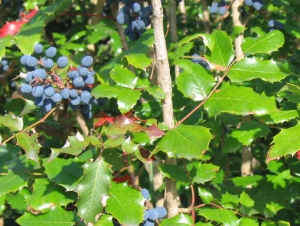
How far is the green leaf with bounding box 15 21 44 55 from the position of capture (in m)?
1.67

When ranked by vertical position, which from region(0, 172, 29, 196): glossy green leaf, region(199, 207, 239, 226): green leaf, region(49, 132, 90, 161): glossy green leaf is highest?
region(49, 132, 90, 161): glossy green leaf

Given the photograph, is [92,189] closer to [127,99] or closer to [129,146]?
[129,146]

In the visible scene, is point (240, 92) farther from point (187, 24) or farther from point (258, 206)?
point (187, 24)

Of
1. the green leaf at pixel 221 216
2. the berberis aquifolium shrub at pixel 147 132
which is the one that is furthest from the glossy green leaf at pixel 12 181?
the green leaf at pixel 221 216

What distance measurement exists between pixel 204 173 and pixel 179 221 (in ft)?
0.53

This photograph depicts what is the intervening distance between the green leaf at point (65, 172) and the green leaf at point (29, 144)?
0.03 metres

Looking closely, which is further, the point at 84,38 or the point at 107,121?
Result: the point at 84,38

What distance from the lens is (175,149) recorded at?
46.5 inches

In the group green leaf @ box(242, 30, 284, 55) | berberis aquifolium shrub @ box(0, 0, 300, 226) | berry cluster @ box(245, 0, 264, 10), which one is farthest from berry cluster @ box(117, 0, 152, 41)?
berry cluster @ box(245, 0, 264, 10)

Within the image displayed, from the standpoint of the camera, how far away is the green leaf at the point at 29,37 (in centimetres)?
167

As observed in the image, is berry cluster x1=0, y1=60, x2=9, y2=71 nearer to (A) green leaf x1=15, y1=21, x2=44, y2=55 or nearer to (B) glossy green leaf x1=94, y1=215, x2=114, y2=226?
(A) green leaf x1=15, y1=21, x2=44, y2=55

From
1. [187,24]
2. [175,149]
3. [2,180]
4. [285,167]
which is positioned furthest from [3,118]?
[187,24]

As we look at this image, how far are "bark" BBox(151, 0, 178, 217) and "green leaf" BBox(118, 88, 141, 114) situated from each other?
2.6 inches

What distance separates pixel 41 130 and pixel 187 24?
35.7 inches
